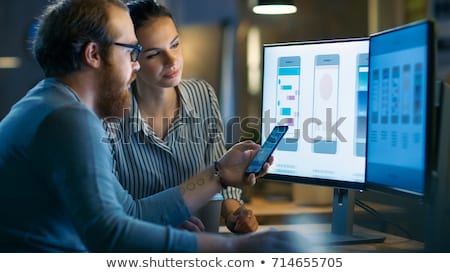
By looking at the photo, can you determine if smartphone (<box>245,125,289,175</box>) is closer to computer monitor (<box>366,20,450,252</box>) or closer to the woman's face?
computer monitor (<box>366,20,450,252</box>)

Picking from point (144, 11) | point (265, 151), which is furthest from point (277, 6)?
point (265, 151)

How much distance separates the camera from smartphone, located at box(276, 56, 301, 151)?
5.05 ft

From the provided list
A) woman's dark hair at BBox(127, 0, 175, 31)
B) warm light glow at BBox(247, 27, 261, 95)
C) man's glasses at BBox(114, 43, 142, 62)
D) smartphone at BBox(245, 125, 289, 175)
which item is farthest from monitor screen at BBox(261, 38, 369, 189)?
warm light glow at BBox(247, 27, 261, 95)

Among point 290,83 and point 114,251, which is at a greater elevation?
point 290,83

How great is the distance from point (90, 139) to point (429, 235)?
612mm

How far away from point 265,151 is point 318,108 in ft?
0.56

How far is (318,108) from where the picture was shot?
1501mm

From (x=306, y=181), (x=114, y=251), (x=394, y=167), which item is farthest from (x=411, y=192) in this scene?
(x=114, y=251)

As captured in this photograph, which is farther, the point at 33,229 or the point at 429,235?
the point at 429,235

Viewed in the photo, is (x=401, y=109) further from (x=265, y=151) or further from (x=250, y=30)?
(x=250, y=30)

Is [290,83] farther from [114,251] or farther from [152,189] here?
[114,251]

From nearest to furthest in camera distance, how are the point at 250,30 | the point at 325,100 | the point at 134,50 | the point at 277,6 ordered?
the point at 134,50 → the point at 325,100 → the point at 277,6 → the point at 250,30

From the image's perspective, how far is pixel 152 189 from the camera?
5.31 ft

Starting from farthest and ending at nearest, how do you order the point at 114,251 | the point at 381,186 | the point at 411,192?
1. the point at 381,186
2. the point at 411,192
3. the point at 114,251
